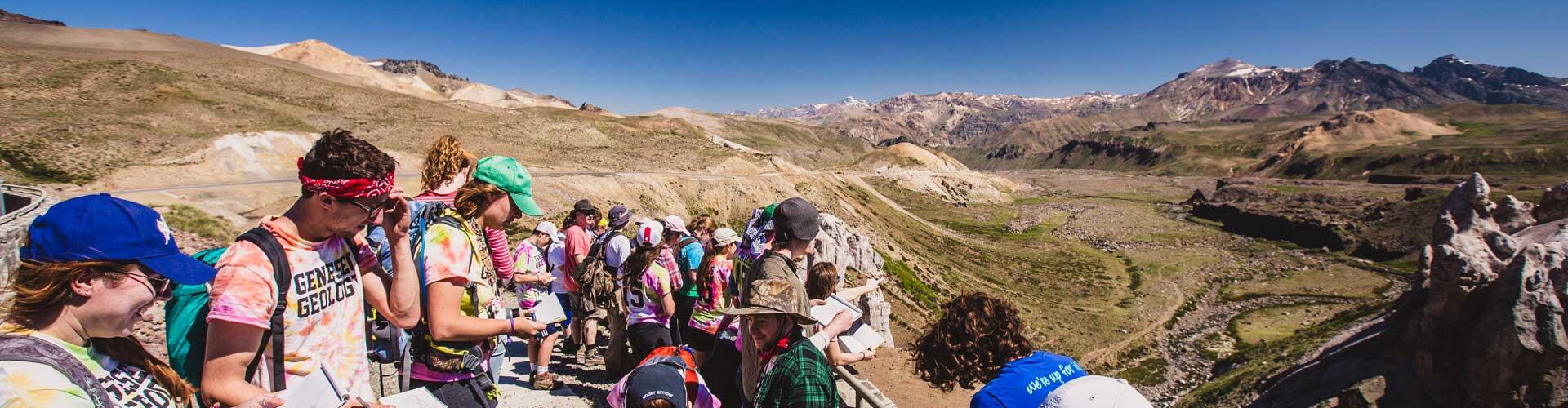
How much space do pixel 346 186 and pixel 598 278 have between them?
437cm

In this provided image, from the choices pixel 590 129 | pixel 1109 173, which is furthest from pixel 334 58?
pixel 1109 173

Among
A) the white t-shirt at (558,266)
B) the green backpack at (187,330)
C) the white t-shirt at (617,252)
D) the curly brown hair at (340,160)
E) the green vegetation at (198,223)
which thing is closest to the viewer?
the green backpack at (187,330)

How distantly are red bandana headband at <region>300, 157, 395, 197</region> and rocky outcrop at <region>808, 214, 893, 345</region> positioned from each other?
7.87 m

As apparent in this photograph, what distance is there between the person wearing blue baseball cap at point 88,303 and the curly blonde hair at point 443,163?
1.63 meters

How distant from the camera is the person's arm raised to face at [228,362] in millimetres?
2336

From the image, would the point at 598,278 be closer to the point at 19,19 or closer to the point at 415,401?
the point at 415,401

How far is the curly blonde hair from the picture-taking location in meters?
3.87

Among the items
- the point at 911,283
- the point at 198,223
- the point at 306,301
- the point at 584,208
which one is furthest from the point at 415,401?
the point at 911,283

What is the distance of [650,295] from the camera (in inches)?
237

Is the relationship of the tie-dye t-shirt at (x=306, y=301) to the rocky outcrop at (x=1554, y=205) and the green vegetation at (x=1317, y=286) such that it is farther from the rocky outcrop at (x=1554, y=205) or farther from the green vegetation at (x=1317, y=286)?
the green vegetation at (x=1317, y=286)

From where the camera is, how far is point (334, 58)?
148 meters

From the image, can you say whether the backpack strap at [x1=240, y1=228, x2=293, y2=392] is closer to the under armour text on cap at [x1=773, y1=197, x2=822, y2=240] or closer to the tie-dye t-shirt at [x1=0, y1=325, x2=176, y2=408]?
the tie-dye t-shirt at [x1=0, y1=325, x2=176, y2=408]

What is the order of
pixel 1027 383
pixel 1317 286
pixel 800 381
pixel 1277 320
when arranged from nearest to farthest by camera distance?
pixel 800 381, pixel 1027 383, pixel 1277 320, pixel 1317 286

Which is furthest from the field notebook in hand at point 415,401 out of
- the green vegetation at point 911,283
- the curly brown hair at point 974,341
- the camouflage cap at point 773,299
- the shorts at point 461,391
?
the green vegetation at point 911,283
